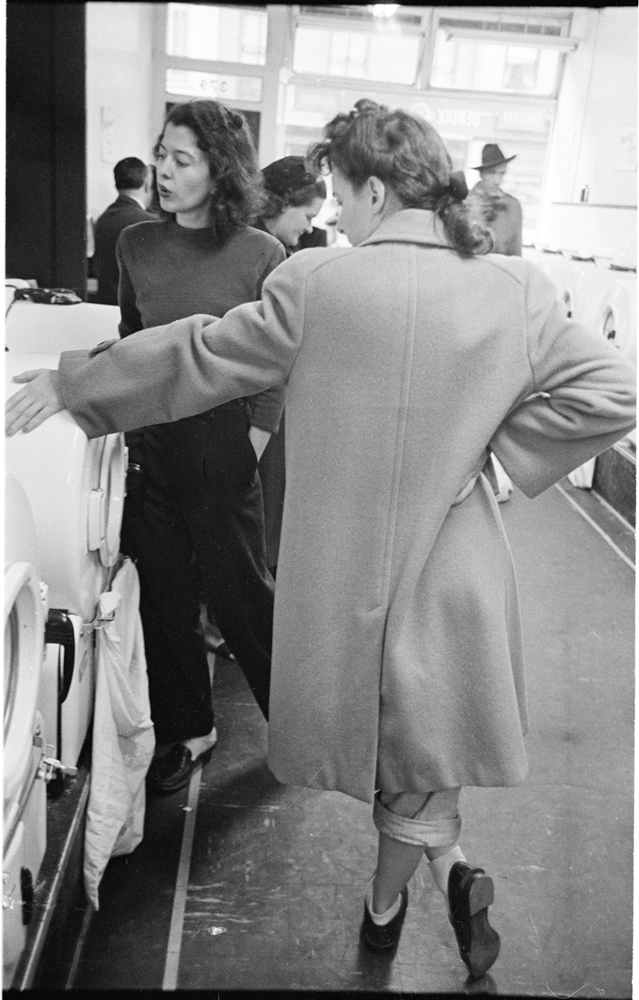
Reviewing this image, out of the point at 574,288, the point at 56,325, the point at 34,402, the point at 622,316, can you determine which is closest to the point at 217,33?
the point at 56,325

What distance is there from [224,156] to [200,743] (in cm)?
129

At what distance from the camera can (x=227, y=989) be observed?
1.56 metres

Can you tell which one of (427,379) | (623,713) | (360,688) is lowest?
(623,713)

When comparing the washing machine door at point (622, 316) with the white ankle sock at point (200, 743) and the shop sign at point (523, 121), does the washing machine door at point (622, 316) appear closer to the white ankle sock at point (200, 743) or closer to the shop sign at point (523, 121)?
the shop sign at point (523, 121)

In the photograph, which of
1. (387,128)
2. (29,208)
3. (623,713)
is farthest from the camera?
(623,713)

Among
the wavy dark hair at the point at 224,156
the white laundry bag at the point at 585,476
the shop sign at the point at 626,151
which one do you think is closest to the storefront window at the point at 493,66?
the wavy dark hair at the point at 224,156

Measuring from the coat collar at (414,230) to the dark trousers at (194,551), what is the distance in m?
0.65

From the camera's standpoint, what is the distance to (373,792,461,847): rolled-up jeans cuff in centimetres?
157

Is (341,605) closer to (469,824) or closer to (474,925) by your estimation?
(474,925)

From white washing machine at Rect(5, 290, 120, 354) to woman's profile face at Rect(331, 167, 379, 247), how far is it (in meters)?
0.84

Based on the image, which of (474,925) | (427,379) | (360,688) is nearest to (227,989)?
(474,925)

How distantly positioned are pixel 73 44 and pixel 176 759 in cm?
159

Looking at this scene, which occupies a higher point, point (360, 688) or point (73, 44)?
point (73, 44)

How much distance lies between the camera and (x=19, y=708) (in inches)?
48.4
